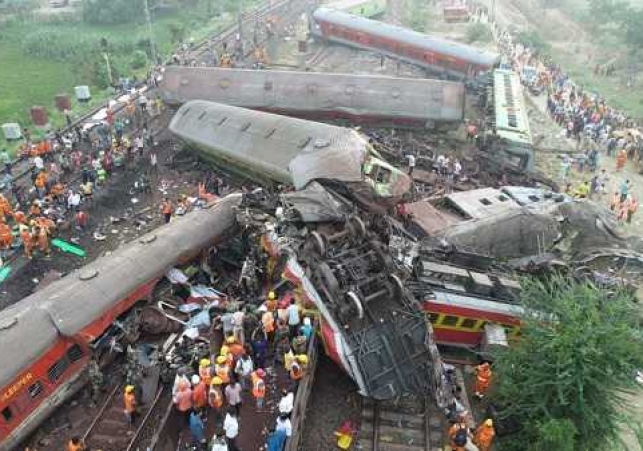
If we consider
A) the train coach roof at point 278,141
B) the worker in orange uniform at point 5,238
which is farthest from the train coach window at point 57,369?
the train coach roof at point 278,141

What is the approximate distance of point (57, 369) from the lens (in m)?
11.8

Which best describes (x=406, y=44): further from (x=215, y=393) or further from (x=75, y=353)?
(x=215, y=393)

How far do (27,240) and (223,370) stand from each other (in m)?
10.2

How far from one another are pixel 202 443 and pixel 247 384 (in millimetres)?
1512

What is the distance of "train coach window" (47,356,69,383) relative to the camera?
11664mm

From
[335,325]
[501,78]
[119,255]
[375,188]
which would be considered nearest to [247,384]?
[335,325]

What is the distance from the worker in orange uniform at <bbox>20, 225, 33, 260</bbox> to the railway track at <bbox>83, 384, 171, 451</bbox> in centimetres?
767

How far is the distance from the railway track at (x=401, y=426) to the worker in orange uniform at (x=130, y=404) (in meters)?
4.73

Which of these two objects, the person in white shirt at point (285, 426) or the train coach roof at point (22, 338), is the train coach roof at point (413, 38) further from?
the train coach roof at point (22, 338)

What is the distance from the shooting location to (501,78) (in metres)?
30.5

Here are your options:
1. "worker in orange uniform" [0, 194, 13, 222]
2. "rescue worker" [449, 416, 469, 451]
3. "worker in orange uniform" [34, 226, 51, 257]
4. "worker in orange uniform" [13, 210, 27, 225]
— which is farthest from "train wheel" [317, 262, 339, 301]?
"worker in orange uniform" [0, 194, 13, 222]

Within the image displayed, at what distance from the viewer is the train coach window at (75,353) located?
12.1 meters

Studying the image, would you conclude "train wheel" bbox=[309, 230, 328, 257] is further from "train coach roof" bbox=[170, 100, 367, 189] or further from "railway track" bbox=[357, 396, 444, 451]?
"train coach roof" bbox=[170, 100, 367, 189]

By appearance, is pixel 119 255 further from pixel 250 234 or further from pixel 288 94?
pixel 288 94
